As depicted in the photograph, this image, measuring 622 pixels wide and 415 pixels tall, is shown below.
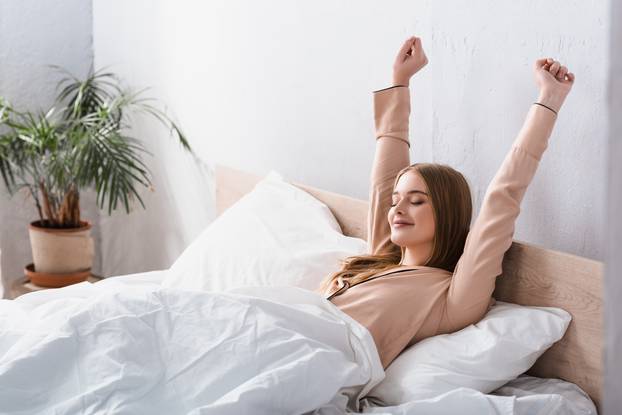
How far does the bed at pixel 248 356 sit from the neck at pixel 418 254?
0.50 ft

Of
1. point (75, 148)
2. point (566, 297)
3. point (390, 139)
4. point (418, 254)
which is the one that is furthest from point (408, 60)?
point (75, 148)

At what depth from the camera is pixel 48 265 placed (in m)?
2.99

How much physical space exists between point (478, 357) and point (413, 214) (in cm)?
34

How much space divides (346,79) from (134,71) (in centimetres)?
136

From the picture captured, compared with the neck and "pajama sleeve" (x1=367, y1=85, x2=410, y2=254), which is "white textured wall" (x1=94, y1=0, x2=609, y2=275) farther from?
the neck

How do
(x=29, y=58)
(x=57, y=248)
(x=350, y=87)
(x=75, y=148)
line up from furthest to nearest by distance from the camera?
(x=29, y=58) → (x=57, y=248) → (x=75, y=148) → (x=350, y=87)

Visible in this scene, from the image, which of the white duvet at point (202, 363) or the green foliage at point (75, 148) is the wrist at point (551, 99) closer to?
the white duvet at point (202, 363)

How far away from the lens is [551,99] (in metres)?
1.40

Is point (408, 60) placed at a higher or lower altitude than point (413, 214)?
higher

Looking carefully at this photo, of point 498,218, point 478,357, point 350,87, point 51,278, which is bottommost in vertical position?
point 51,278

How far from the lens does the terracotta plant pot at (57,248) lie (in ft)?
9.77

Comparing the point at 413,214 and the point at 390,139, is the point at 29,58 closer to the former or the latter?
the point at 390,139

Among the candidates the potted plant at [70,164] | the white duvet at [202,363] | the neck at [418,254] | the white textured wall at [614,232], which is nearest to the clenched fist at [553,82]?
the neck at [418,254]

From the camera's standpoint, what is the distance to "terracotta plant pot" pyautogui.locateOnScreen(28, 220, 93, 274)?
2.98 m
